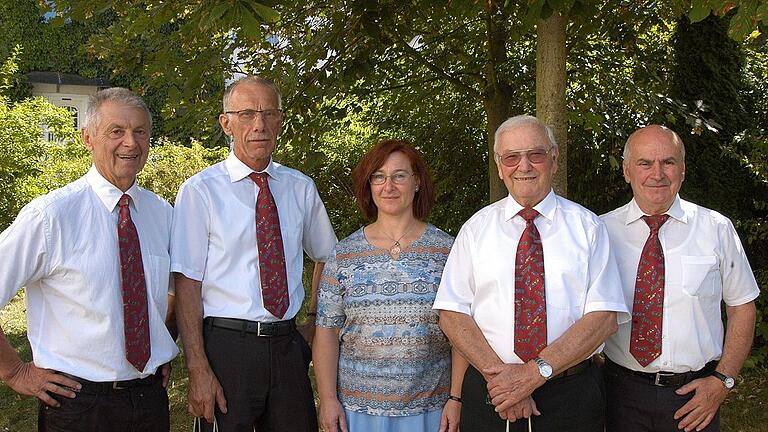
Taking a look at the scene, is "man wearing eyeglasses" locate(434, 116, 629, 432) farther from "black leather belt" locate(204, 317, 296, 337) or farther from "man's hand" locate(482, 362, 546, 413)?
"black leather belt" locate(204, 317, 296, 337)

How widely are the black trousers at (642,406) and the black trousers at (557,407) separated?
7.0 inches

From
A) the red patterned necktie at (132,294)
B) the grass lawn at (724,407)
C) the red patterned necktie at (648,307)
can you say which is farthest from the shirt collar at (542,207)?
the grass lawn at (724,407)

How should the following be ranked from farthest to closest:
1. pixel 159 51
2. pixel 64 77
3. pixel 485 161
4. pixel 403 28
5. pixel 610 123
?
pixel 64 77
pixel 485 161
pixel 610 123
pixel 403 28
pixel 159 51

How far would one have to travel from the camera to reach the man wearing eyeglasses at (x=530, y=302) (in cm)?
290

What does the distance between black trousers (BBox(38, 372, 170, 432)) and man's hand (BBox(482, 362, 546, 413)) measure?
1.38 meters

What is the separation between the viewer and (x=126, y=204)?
10.2 ft

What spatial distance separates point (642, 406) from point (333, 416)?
1.30 metres

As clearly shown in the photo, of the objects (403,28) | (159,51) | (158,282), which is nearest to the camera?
(158,282)

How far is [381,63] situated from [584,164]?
299cm

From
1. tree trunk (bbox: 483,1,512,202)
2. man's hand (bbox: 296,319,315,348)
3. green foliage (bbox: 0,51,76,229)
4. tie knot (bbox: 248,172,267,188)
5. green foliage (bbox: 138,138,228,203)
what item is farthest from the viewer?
green foliage (bbox: 138,138,228,203)

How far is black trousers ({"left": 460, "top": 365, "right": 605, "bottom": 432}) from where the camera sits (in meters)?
2.97

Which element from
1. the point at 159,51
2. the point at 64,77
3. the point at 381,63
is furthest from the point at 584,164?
the point at 64,77

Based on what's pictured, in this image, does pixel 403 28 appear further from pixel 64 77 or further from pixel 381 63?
pixel 64 77

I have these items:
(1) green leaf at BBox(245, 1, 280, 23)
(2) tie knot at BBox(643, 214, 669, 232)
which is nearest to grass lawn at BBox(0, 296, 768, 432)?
(2) tie knot at BBox(643, 214, 669, 232)
